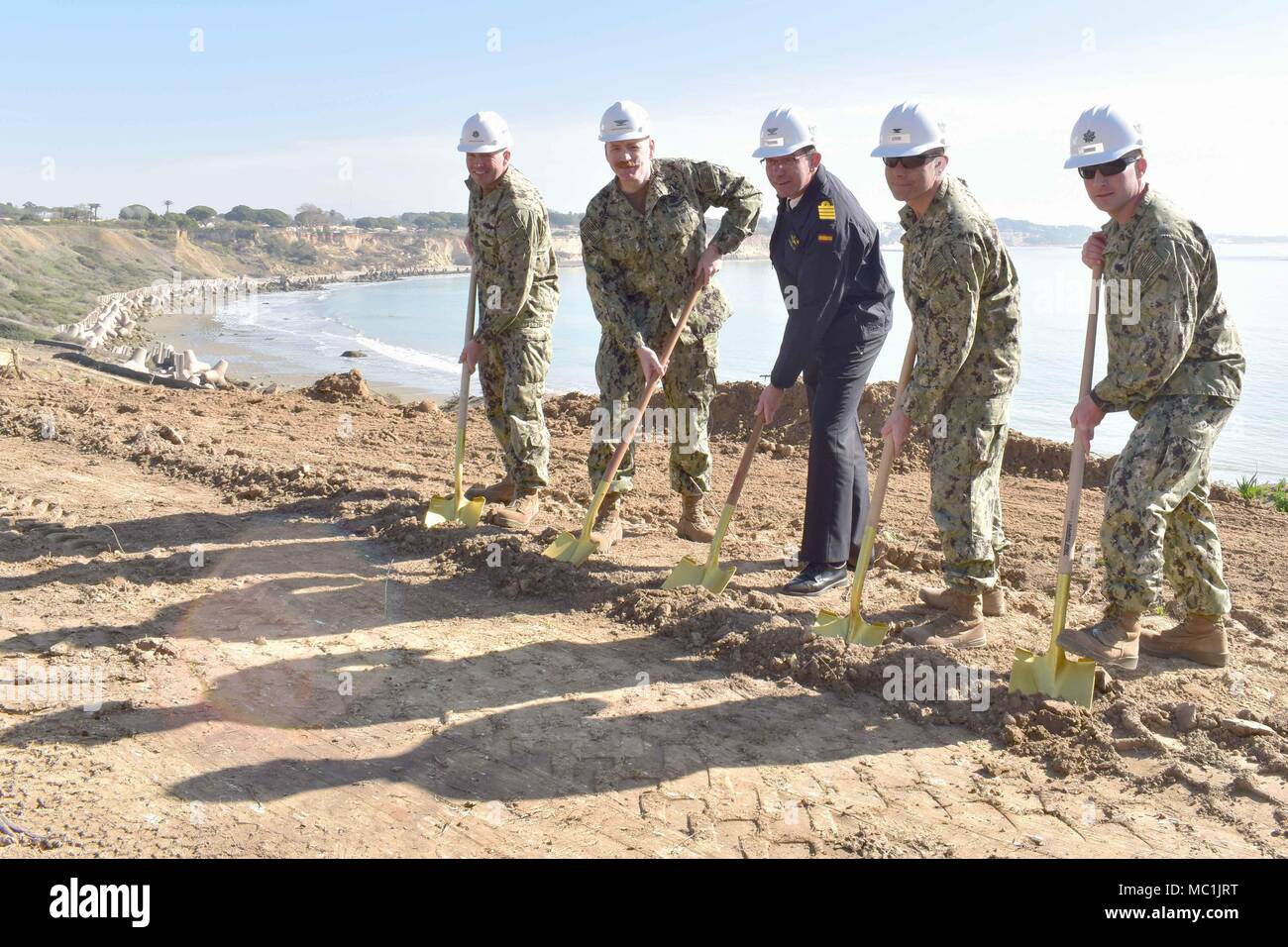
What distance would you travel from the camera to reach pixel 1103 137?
399 cm

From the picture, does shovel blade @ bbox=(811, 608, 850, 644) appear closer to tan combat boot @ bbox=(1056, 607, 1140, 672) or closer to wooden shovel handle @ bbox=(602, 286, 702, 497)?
tan combat boot @ bbox=(1056, 607, 1140, 672)

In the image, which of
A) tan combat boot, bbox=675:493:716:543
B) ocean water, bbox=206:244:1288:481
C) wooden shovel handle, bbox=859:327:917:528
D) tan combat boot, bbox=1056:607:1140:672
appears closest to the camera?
tan combat boot, bbox=1056:607:1140:672

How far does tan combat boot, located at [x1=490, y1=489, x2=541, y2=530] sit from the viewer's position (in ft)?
20.9

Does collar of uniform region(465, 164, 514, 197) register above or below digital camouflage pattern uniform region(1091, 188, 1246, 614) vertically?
above

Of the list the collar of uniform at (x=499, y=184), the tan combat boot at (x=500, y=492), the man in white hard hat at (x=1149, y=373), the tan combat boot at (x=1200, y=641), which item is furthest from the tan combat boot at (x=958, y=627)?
the collar of uniform at (x=499, y=184)

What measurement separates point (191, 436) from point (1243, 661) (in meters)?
7.45

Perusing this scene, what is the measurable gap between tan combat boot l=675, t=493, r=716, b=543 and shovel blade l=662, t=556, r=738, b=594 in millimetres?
793

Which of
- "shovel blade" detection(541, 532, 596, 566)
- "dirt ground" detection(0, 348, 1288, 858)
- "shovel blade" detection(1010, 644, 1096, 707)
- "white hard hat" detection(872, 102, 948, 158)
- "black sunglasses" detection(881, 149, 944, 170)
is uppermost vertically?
"white hard hat" detection(872, 102, 948, 158)

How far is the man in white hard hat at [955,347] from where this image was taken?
4.32 metres

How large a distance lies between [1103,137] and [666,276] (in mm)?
2399

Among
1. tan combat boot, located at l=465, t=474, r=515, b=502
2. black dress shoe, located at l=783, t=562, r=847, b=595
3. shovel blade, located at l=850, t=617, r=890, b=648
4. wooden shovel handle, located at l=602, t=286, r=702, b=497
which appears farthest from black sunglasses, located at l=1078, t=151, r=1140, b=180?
tan combat boot, located at l=465, t=474, r=515, b=502

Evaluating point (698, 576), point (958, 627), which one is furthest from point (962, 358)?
point (698, 576)

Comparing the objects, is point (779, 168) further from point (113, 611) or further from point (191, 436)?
point (191, 436)
